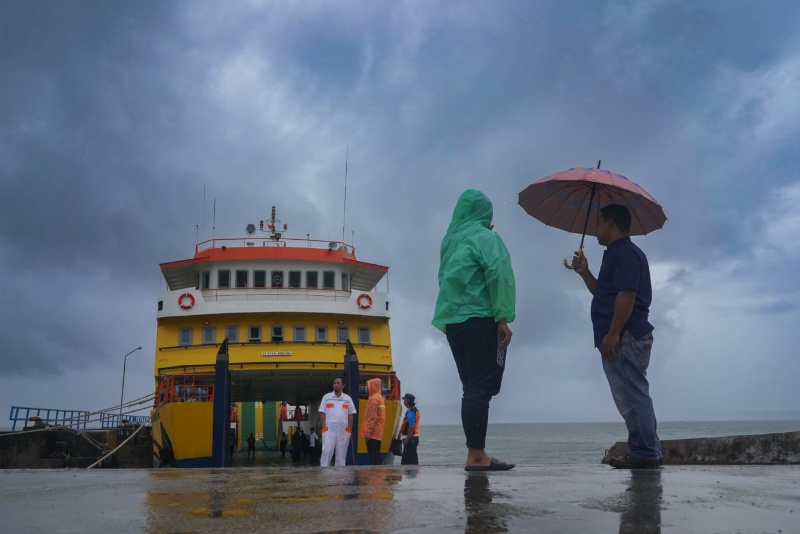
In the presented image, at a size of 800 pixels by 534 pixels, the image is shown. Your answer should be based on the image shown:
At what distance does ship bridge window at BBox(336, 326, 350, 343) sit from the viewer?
17984 millimetres

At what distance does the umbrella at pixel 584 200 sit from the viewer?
5486mm

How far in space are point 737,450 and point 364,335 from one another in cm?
1240

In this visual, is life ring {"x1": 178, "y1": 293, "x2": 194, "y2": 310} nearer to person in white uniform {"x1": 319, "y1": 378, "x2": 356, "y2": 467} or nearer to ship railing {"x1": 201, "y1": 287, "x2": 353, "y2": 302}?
ship railing {"x1": 201, "y1": 287, "x2": 353, "y2": 302}

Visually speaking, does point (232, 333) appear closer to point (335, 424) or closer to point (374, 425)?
point (374, 425)

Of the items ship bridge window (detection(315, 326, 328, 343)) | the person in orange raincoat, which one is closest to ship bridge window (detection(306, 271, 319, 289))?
ship bridge window (detection(315, 326, 328, 343))

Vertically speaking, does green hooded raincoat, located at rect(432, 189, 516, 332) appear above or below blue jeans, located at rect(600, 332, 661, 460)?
above

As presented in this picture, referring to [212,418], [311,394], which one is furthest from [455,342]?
[311,394]

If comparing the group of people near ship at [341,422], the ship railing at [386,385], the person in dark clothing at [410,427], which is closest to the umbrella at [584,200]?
the group of people near ship at [341,422]

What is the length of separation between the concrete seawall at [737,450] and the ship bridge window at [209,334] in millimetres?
12313

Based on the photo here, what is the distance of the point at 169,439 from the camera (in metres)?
13.8

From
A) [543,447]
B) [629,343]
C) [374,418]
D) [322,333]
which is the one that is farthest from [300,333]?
[543,447]

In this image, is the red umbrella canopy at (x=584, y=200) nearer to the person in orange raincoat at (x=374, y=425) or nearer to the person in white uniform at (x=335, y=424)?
the person in white uniform at (x=335, y=424)

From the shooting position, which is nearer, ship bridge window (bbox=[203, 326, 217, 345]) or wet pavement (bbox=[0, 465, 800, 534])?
wet pavement (bbox=[0, 465, 800, 534])

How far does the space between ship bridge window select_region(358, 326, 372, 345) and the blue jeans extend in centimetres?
1394
